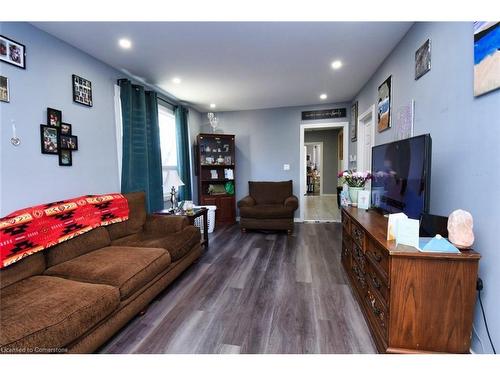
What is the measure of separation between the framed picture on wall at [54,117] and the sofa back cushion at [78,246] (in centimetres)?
105

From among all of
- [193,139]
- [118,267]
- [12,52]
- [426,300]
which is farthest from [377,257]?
[193,139]

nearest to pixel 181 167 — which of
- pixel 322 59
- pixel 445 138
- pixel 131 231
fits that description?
pixel 131 231

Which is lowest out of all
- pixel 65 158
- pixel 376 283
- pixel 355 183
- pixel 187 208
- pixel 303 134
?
pixel 376 283

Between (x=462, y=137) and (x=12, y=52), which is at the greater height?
(x=12, y=52)

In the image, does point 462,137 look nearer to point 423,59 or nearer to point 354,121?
point 423,59

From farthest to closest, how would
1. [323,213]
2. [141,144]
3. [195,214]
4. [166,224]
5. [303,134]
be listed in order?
[323,213] < [303,134] < [141,144] < [195,214] < [166,224]

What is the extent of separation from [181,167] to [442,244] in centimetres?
386

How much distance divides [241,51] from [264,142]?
2664mm

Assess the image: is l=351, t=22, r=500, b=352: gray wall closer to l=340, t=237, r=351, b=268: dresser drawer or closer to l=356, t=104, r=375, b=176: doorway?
l=340, t=237, r=351, b=268: dresser drawer

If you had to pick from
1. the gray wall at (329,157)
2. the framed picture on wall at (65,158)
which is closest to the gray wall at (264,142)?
the framed picture on wall at (65,158)

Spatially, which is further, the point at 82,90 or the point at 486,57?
the point at 82,90

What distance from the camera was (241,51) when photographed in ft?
8.15

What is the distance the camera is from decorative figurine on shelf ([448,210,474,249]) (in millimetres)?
1195

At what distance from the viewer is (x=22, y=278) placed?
1575 mm
